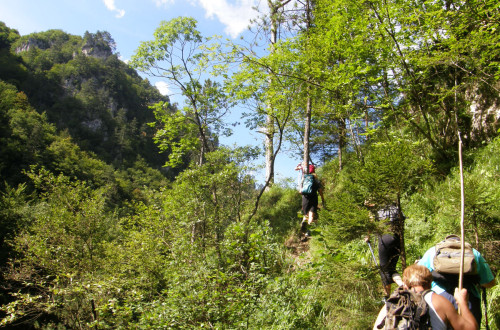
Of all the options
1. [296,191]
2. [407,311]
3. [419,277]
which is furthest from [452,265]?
[296,191]

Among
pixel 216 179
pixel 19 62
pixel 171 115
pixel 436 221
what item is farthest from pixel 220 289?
pixel 19 62

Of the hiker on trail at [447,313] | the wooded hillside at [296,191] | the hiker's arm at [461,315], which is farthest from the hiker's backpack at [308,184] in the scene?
the hiker's arm at [461,315]

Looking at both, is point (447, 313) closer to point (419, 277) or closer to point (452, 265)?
point (419, 277)

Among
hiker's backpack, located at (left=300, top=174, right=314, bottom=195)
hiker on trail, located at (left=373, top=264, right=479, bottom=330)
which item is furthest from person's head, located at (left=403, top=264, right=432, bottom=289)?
hiker's backpack, located at (left=300, top=174, right=314, bottom=195)

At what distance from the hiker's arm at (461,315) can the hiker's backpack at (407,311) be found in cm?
18

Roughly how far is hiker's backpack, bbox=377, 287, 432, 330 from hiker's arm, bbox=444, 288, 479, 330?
176mm

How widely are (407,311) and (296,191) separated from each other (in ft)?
28.0

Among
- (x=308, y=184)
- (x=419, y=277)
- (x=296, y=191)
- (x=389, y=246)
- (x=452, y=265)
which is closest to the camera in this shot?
(x=419, y=277)

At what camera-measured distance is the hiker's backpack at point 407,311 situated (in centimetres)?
203

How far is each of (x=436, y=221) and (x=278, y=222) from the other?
5.06 metres

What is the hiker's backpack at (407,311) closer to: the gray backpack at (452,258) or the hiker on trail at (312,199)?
the gray backpack at (452,258)

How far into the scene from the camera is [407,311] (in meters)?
2.08

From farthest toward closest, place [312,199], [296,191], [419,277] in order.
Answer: [296,191]
[312,199]
[419,277]

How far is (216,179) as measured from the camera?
6.94 metres
